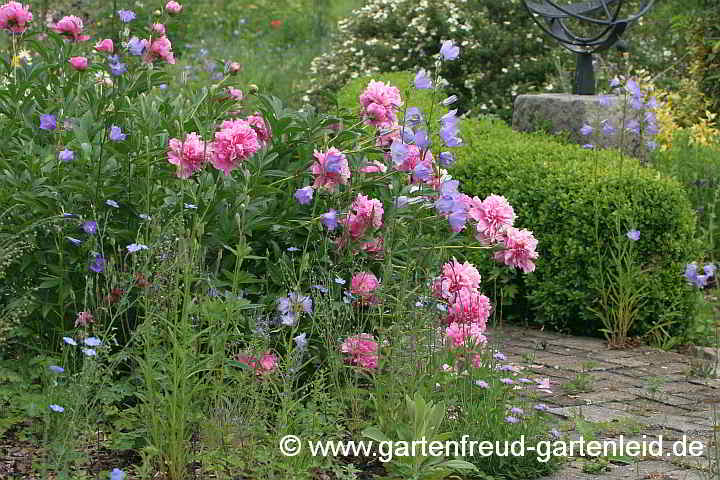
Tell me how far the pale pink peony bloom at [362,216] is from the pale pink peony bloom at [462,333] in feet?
1.55

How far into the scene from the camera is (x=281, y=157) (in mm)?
3891

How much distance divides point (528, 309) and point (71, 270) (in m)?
3.10

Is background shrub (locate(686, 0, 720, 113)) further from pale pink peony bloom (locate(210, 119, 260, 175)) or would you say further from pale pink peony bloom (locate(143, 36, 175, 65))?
pale pink peony bloom (locate(210, 119, 260, 175))

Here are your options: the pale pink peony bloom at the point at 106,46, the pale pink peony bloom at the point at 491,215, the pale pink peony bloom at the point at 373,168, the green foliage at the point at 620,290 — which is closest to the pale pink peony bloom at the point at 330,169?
the pale pink peony bloom at the point at 373,168

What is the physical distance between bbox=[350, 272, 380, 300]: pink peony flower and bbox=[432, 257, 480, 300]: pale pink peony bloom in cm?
27

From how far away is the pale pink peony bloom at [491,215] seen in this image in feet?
12.5

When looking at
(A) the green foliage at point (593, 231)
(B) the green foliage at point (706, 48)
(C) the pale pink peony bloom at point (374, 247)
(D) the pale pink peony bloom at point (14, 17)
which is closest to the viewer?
(D) the pale pink peony bloom at point (14, 17)

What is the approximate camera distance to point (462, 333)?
3699 millimetres

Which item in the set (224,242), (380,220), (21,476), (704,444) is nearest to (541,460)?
(704,444)

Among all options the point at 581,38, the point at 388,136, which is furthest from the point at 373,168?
the point at 581,38

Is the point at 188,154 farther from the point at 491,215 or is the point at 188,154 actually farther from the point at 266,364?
the point at 491,215

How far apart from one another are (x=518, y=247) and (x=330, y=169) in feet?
2.70

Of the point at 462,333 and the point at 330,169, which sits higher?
the point at 330,169

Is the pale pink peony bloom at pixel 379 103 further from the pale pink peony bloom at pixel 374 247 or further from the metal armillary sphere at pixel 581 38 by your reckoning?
the metal armillary sphere at pixel 581 38
